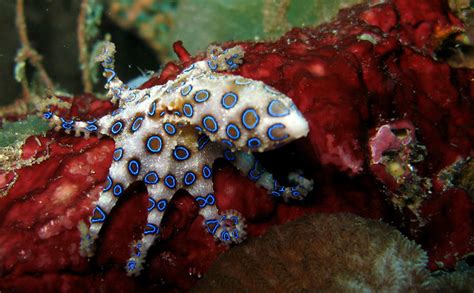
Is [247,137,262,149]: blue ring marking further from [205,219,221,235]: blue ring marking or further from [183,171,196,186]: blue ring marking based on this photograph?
[205,219,221,235]: blue ring marking

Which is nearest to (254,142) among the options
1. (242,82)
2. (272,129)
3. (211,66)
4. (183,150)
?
(272,129)

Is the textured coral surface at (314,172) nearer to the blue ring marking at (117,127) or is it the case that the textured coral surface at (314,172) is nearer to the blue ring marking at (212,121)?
the blue ring marking at (117,127)

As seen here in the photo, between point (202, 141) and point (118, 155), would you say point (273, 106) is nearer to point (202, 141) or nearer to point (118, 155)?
point (202, 141)

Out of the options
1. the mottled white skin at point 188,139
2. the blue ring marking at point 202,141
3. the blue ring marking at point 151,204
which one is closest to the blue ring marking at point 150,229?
the mottled white skin at point 188,139

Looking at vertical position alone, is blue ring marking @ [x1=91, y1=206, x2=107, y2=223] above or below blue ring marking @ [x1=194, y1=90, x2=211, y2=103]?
below

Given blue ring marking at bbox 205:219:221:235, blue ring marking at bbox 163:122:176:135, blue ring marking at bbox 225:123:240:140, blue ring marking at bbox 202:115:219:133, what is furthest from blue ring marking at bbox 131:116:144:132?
blue ring marking at bbox 205:219:221:235

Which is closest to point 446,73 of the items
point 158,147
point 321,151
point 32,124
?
point 321,151

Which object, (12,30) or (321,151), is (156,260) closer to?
(321,151)
